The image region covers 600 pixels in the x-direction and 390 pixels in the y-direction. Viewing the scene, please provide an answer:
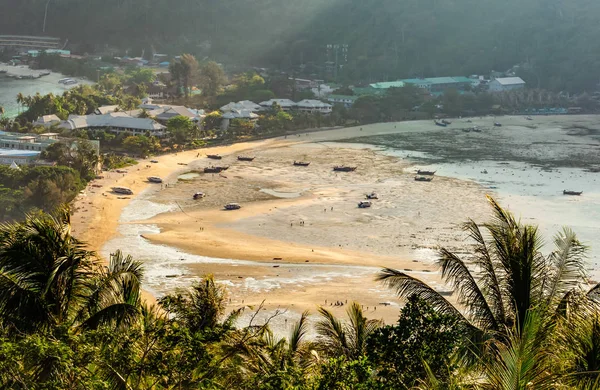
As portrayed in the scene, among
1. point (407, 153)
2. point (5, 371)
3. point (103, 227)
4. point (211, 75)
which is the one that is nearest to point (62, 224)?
point (5, 371)

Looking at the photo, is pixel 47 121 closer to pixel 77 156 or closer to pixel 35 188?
pixel 77 156

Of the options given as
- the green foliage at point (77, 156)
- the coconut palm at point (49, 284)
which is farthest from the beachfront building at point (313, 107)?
the coconut palm at point (49, 284)

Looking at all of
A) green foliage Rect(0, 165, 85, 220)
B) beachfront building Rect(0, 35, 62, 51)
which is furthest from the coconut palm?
beachfront building Rect(0, 35, 62, 51)

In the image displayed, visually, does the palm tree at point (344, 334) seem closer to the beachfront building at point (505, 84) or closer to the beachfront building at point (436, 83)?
the beachfront building at point (436, 83)

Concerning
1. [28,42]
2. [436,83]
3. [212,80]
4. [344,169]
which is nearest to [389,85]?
[436,83]

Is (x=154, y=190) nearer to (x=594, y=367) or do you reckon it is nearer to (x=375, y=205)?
(x=375, y=205)
